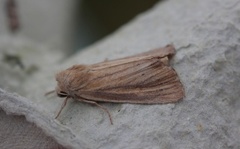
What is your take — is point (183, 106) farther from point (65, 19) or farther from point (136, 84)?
point (65, 19)

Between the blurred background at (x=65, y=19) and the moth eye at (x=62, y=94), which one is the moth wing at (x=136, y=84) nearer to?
the moth eye at (x=62, y=94)

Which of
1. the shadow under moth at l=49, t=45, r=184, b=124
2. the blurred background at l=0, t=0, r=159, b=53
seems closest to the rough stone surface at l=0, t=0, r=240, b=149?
the shadow under moth at l=49, t=45, r=184, b=124

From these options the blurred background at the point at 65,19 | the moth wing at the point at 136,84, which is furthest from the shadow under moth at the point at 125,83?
the blurred background at the point at 65,19

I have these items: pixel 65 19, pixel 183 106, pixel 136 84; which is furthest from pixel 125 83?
pixel 65 19

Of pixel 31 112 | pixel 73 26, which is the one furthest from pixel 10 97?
pixel 73 26

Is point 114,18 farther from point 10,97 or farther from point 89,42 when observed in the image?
point 10,97

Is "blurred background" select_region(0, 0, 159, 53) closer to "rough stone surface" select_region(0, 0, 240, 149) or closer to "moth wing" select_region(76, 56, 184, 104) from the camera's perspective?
"rough stone surface" select_region(0, 0, 240, 149)
